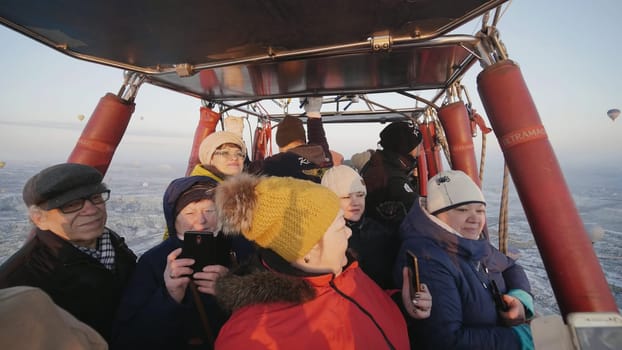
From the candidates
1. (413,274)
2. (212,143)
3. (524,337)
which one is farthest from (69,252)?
(524,337)

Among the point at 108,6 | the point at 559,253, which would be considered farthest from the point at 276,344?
the point at 108,6

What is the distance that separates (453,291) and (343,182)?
104cm

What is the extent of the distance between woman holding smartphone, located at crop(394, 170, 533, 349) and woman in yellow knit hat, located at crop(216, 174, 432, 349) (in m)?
0.30

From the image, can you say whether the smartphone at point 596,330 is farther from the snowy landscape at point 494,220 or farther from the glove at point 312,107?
the glove at point 312,107

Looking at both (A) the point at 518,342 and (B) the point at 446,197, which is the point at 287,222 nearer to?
(B) the point at 446,197

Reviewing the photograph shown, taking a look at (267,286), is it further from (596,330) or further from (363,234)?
(363,234)

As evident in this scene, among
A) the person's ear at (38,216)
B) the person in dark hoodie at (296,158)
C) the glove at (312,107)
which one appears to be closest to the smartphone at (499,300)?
the person in dark hoodie at (296,158)

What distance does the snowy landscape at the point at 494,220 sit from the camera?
506 centimetres

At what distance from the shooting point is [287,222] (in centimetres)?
101

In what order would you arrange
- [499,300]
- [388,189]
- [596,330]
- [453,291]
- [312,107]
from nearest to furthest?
[596,330], [453,291], [499,300], [388,189], [312,107]

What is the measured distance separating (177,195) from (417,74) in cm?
251

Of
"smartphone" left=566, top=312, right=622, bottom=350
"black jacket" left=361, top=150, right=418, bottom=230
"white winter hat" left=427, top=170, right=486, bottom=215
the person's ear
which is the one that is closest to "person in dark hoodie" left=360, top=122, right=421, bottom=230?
"black jacket" left=361, top=150, right=418, bottom=230

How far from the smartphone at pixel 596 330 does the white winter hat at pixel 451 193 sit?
1.00 m

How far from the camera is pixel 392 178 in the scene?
2406 millimetres
